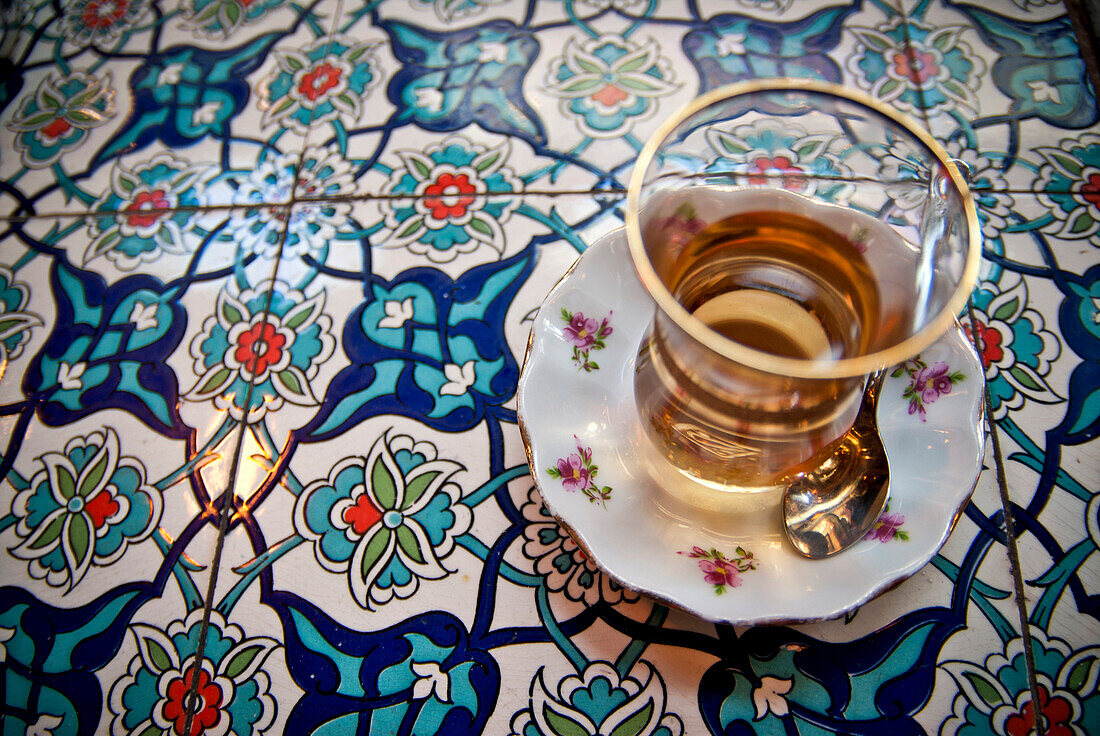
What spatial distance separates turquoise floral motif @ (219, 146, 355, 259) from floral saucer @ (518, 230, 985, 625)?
27cm

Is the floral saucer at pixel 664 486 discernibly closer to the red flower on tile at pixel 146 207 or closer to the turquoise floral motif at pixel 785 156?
the turquoise floral motif at pixel 785 156

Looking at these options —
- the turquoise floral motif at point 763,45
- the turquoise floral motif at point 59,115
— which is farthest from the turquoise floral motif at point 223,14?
the turquoise floral motif at point 763,45

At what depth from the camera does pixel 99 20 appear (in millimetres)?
764

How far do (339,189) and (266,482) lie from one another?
0.88 ft

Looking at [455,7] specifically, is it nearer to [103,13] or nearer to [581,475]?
[103,13]

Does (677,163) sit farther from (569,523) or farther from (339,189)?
(339,189)

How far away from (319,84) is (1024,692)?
0.74 metres

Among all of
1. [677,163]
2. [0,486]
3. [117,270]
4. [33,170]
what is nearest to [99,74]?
[33,170]

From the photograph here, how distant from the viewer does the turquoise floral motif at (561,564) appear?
1.48 ft

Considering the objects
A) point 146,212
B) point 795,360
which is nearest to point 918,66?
point 795,360

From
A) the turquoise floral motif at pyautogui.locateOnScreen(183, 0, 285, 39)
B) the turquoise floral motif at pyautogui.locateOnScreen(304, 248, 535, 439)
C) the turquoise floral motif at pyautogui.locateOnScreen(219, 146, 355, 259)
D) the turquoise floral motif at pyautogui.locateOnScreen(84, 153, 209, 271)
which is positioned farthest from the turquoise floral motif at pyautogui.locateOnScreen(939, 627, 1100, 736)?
the turquoise floral motif at pyautogui.locateOnScreen(183, 0, 285, 39)

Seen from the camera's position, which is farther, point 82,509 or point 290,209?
point 290,209

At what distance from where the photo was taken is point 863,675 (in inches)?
16.6

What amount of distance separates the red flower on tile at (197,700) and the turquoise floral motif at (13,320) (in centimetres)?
32
